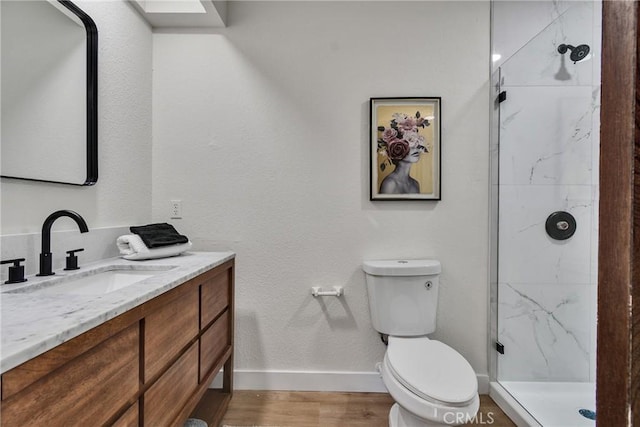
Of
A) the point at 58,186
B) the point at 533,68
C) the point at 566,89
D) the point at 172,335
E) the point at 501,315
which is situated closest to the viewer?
the point at 172,335

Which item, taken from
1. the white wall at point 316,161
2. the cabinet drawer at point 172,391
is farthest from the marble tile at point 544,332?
the cabinet drawer at point 172,391

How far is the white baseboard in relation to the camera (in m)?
1.96

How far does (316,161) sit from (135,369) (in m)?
1.36

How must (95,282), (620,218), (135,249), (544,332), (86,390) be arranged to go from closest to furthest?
1. (620,218)
2. (86,390)
3. (95,282)
4. (135,249)
5. (544,332)

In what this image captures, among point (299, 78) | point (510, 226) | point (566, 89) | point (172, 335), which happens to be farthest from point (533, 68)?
point (172, 335)

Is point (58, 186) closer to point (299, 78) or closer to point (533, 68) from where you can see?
point (299, 78)

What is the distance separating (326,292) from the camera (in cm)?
195

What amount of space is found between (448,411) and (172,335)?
101cm

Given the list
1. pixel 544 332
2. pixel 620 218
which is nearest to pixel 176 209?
pixel 620 218

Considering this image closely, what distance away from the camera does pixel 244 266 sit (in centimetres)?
199

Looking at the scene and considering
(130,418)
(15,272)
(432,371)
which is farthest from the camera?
(432,371)

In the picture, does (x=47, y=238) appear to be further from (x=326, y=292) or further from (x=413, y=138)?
(x=413, y=138)

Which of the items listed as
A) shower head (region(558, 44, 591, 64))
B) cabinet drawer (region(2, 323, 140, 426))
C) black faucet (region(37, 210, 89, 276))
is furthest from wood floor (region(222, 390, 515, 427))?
shower head (region(558, 44, 591, 64))

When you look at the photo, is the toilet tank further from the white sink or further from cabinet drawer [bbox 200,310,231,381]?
the white sink
